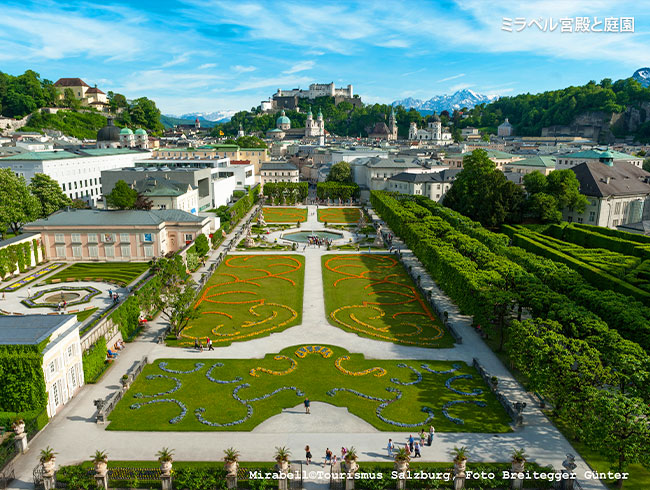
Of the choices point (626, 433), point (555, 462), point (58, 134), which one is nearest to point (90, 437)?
point (555, 462)

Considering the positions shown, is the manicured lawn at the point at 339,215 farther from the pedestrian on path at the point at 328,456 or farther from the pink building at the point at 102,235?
the pedestrian on path at the point at 328,456

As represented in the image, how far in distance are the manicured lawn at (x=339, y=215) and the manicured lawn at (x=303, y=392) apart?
67.0 m

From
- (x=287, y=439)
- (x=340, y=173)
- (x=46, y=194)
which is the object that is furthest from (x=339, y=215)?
(x=287, y=439)

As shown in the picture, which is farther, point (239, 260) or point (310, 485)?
point (239, 260)

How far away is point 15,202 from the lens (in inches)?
2721

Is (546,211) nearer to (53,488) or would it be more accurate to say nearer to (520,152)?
(53,488)

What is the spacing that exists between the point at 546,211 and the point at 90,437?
81.3m

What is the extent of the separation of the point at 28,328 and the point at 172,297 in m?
13.0

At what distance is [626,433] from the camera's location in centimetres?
2369

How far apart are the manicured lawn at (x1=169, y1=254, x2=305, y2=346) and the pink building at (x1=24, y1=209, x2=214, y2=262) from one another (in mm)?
11144

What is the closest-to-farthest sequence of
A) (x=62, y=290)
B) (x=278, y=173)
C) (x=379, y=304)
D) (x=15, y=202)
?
(x=379, y=304)
(x=62, y=290)
(x=15, y=202)
(x=278, y=173)

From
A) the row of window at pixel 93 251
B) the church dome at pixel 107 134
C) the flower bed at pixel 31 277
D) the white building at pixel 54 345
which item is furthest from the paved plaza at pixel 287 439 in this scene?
the church dome at pixel 107 134

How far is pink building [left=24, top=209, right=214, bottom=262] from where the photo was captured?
212 feet

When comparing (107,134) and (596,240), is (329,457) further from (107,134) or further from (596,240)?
(107,134)
